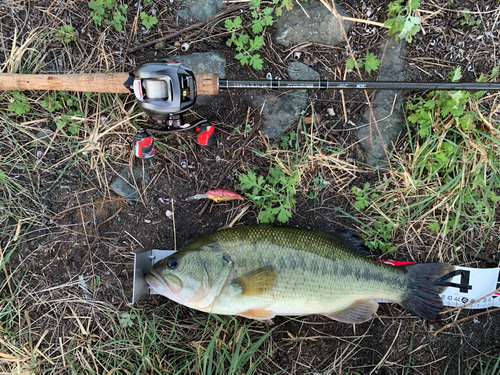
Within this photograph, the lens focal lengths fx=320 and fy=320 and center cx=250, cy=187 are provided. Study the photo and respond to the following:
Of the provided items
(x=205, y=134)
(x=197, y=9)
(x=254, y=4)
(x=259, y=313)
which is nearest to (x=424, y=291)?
(x=259, y=313)

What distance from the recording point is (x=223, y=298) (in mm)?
2744

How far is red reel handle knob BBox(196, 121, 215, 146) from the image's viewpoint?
3.04 metres

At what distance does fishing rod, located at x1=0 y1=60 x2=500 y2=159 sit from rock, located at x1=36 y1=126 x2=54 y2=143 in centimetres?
45

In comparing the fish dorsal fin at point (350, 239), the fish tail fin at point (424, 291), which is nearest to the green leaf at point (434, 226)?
the fish tail fin at point (424, 291)

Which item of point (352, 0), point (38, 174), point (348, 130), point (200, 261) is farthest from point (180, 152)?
point (352, 0)

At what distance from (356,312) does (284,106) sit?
2.12 meters

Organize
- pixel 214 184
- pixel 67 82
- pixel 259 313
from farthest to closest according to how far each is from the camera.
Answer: pixel 214 184 < pixel 67 82 < pixel 259 313

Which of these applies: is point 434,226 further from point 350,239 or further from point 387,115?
point 387,115

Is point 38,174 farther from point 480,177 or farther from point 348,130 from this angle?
point 480,177

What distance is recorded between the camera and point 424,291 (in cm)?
296

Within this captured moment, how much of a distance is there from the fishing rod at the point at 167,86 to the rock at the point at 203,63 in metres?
0.33

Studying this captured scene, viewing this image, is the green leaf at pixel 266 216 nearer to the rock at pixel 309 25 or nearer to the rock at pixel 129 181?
the rock at pixel 129 181

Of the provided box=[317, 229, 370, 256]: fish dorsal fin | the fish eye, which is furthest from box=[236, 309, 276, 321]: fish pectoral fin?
Result: box=[317, 229, 370, 256]: fish dorsal fin

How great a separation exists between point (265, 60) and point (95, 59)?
1745mm
